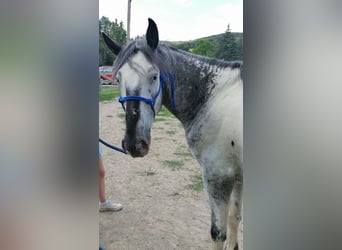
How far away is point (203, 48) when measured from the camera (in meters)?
2.20

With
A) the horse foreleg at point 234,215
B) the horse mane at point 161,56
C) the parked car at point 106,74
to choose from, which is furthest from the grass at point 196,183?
the parked car at point 106,74

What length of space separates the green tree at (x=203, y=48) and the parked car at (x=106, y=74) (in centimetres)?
58

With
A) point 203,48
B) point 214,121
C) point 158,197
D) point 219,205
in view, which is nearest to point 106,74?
point 203,48

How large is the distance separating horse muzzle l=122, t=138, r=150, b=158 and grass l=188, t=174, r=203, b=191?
380 mm

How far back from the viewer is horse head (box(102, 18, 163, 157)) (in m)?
2.05

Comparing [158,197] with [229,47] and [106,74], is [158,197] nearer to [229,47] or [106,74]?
[106,74]

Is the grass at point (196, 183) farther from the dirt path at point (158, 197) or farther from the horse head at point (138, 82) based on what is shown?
the horse head at point (138, 82)

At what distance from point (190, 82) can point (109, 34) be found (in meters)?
0.63

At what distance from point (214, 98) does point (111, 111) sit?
2.36 feet

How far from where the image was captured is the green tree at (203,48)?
2191 mm

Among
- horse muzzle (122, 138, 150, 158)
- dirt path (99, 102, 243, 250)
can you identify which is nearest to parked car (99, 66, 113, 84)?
dirt path (99, 102, 243, 250)

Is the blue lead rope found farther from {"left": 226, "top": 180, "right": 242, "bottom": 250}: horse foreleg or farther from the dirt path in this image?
{"left": 226, "top": 180, "right": 242, "bottom": 250}: horse foreleg
